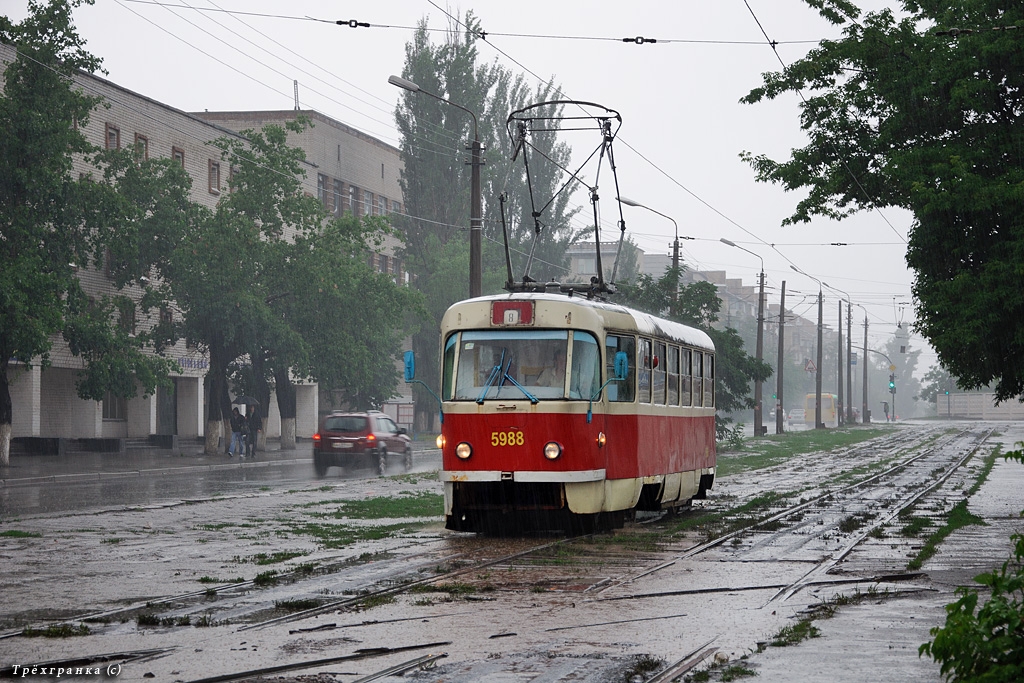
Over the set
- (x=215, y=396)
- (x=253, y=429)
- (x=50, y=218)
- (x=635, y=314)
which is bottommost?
(x=253, y=429)

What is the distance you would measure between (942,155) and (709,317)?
28.1 meters

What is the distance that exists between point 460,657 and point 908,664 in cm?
267

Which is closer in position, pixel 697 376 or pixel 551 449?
pixel 551 449

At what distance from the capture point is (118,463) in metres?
41.7

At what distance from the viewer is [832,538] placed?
687 inches

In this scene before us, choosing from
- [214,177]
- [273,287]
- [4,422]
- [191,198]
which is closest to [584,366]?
[4,422]

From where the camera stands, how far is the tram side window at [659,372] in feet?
65.3

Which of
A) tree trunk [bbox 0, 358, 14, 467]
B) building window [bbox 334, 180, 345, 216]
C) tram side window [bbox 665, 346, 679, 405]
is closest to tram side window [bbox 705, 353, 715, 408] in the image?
tram side window [bbox 665, 346, 679, 405]

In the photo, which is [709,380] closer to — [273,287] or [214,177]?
[273,287]

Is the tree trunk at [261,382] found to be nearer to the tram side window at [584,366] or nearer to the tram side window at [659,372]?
the tram side window at [659,372]

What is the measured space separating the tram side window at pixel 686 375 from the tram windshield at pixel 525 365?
4886 mm

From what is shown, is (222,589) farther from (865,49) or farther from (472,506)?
(865,49)

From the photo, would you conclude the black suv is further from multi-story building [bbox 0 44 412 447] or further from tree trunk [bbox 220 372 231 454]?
tree trunk [bbox 220 372 231 454]

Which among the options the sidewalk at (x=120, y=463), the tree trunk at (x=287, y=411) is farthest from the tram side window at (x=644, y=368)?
the tree trunk at (x=287, y=411)
